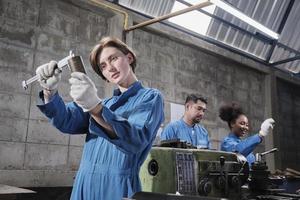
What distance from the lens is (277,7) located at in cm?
531

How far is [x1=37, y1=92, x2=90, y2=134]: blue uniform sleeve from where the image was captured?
4.08 ft

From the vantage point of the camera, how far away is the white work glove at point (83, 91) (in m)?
0.88

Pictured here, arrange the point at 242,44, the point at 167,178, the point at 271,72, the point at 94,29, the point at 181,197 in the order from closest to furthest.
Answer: the point at 181,197
the point at 167,178
the point at 94,29
the point at 242,44
the point at 271,72

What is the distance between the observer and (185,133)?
2.83m

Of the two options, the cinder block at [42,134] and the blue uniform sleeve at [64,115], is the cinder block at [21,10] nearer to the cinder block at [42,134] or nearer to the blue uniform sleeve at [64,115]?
the cinder block at [42,134]

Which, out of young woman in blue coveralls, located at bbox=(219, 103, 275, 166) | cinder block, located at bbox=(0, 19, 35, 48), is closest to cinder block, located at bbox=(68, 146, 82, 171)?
cinder block, located at bbox=(0, 19, 35, 48)

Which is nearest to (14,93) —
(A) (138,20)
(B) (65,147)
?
(B) (65,147)

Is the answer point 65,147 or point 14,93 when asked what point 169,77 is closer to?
point 65,147

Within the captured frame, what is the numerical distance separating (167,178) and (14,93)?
1.83 m

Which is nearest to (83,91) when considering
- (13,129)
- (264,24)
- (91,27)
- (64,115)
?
(64,115)

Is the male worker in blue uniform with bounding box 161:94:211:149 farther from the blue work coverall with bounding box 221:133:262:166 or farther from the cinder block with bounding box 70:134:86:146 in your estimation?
the cinder block with bounding box 70:134:86:146

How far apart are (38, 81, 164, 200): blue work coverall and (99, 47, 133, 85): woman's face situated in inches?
2.2

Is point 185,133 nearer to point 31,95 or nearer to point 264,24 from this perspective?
point 31,95

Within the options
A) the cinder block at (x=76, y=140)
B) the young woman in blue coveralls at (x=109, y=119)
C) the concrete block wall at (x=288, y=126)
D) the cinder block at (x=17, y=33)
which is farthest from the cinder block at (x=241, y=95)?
the young woman in blue coveralls at (x=109, y=119)
